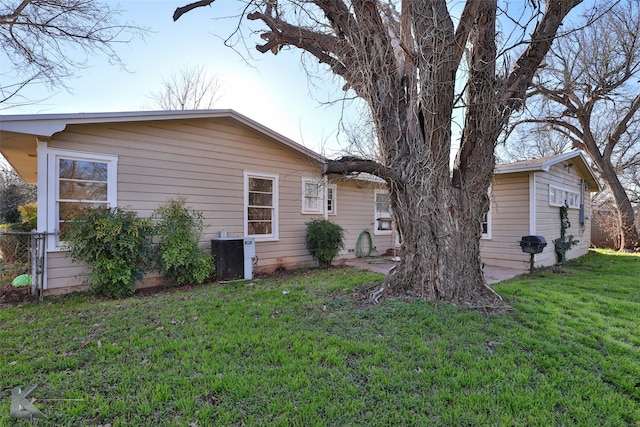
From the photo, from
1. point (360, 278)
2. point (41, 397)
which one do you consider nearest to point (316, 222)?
point (360, 278)

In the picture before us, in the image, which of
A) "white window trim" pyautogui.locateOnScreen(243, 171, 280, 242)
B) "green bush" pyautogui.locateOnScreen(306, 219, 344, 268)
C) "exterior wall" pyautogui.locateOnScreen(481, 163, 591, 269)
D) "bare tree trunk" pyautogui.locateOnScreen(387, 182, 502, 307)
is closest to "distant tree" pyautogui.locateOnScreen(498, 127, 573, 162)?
"exterior wall" pyautogui.locateOnScreen(481, 163, 591, 269)

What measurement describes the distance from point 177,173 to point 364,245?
6315 mm

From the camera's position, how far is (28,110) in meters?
6.12

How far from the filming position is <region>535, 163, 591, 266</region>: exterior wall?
335 inches

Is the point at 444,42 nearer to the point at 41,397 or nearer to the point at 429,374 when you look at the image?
the point at 429,374

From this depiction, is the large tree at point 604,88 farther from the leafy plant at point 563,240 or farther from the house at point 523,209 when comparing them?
the leafy plant at point 563,240

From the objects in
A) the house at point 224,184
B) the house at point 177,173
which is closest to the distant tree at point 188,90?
the house at point 224,184

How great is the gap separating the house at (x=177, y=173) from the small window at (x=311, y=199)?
0.10 ft

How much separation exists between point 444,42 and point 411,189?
2.08 metres

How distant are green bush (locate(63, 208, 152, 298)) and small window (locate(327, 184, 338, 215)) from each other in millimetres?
5305

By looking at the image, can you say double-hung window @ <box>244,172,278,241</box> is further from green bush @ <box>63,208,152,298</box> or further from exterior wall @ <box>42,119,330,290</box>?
green bush @ <box>63,208,152,298</box>

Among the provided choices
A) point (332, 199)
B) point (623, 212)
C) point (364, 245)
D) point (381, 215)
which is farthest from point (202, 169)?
point (623, 212)

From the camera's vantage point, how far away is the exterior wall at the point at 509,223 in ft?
27.2

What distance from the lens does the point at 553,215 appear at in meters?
9.44
